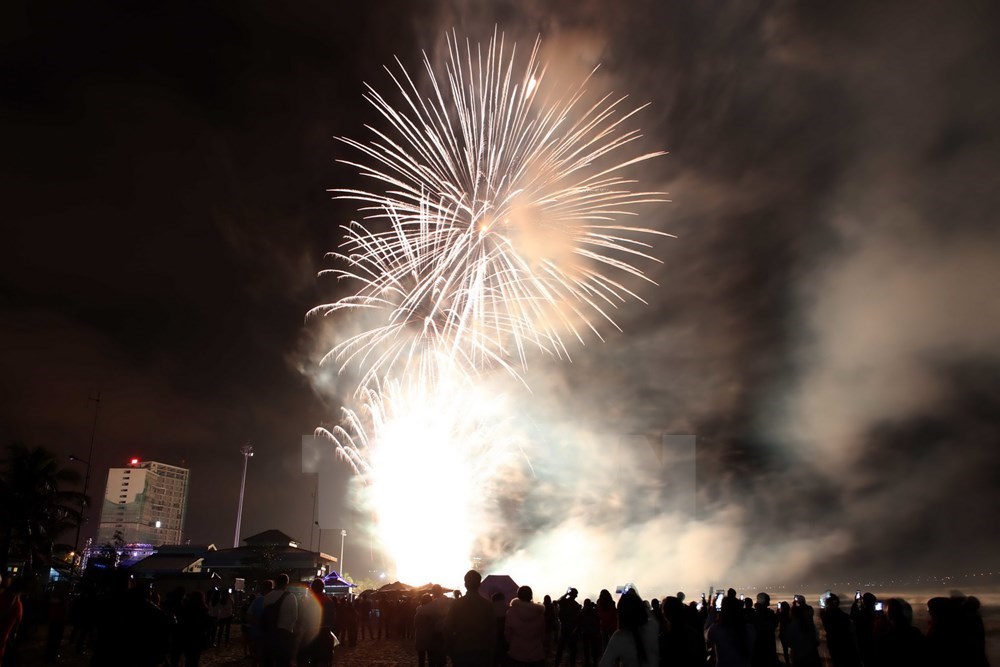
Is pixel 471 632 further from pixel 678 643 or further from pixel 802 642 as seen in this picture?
pixel 802 642

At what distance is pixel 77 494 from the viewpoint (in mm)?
48438

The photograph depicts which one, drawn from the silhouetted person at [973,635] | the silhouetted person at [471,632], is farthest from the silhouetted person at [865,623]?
the silhouetted person at [471,632]

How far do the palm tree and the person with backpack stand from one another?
4572 cm

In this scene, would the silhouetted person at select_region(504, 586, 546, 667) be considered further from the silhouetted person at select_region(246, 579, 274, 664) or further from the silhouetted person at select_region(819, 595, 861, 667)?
the silhouetted person at select_region(819, 595, 861, 667)

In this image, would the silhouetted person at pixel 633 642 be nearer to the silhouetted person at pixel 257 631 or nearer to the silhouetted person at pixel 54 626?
the silhouetted person at pixel 257 631

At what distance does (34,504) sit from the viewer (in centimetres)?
4638

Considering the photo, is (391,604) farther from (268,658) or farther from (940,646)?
(940,646)

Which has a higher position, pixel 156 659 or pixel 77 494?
pixel 77 494

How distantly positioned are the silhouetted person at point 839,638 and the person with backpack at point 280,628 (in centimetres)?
709

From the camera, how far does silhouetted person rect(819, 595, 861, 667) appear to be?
944 centimetres

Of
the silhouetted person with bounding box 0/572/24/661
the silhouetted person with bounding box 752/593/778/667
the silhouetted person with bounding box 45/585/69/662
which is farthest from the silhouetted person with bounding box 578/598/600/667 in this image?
the silhouetted person with bounding box 45/585/69/662

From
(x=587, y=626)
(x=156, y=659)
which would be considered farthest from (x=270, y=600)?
(x=587, y=626)

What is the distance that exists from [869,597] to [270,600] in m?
10.7

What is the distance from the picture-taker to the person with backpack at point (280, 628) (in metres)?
8.48
